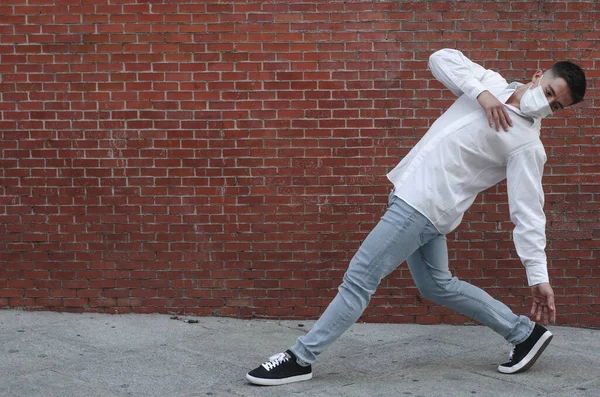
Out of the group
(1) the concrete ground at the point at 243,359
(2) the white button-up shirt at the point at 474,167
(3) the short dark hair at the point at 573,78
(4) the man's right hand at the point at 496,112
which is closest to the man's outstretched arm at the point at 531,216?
(2) the white button-up shirt at the point at 474,167

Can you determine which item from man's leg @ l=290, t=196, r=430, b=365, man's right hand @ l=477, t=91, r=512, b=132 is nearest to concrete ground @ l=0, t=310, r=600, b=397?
man's leg @ l=290, t=196, r=430, b=365

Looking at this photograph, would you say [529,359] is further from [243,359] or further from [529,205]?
[243,359]

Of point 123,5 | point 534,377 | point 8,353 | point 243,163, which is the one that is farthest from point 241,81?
point 534,377

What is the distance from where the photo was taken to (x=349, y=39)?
608cm

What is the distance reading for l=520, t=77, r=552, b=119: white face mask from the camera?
4504 mm

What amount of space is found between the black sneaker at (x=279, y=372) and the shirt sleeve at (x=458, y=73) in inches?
66.5

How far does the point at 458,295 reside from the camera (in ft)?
16.5

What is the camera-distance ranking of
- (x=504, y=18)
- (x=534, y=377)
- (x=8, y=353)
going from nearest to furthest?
(x=534, y=377), (x=8, y=353), (x=504, y=18)

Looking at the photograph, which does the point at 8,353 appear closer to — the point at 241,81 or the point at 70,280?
the point at 70,280

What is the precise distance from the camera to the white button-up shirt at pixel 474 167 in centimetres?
457

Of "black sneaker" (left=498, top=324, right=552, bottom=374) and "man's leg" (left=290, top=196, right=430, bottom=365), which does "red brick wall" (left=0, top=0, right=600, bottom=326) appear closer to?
"black sneaker" (left=498, top=324, right=552, bottom=374)

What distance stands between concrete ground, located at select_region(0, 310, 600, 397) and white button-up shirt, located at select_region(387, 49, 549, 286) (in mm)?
837

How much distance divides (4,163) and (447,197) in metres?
3.26

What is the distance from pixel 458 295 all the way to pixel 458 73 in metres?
1.24
